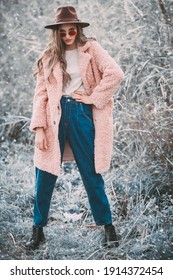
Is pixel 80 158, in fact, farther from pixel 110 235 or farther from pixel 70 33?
pixel 70 33

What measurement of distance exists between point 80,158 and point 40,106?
393 mm

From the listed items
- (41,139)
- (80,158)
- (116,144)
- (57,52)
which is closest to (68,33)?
(57,52)

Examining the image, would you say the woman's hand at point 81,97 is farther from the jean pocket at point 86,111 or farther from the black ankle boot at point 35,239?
the black ankle boot at point 35,239

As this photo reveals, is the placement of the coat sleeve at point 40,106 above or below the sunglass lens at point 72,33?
below

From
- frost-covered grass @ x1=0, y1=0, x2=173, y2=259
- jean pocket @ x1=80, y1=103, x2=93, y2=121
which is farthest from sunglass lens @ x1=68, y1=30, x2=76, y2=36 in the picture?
frost-covered grass @ x1=0, y1=0, x2=173, y2=259

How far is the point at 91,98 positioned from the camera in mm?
2900

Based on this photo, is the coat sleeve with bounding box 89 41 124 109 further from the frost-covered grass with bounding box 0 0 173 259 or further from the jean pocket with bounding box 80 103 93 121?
the frost-covered grass with bounding box 0 0 173 259

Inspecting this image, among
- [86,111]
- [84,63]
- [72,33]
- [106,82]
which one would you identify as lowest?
[86,111]

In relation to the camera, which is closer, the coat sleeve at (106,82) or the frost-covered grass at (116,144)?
the coat sleeve at (106,82)

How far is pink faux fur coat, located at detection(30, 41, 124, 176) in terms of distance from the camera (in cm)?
289

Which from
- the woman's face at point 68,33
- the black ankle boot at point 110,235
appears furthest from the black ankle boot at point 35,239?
the woman's face at point 68,33

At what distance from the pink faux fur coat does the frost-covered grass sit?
0.54 m

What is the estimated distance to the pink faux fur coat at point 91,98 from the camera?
2.89 m
